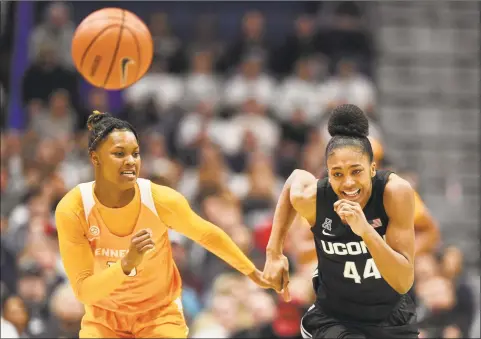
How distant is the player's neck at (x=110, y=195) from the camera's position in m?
5.40

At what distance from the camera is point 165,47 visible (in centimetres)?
1287

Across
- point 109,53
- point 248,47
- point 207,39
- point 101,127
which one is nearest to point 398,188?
point 101,127

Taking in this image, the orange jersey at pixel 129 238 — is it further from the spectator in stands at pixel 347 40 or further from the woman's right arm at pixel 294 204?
the spectator in stands at pixel 347 40

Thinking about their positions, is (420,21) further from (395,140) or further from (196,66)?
(196,66)

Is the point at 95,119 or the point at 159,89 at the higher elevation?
the point at 159,89

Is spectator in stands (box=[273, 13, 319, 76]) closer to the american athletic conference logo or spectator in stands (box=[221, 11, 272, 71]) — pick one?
spectator in stands (box=[221, 11, 272, 71])

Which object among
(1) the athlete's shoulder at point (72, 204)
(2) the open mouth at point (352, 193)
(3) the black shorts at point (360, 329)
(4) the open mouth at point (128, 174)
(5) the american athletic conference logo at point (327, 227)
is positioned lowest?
(3) the black shorts at point (360, 329)

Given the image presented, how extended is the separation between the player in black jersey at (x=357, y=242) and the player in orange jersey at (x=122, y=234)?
65 centimetres

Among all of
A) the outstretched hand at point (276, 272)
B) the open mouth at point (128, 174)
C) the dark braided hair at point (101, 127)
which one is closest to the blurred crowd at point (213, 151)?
the outstretched hand at point (276, 272)

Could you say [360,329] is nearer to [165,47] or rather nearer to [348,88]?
[348,88]

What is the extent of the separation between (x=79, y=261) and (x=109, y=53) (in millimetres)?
1869

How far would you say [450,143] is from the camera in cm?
1320

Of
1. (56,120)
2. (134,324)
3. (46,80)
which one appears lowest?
(134,324)

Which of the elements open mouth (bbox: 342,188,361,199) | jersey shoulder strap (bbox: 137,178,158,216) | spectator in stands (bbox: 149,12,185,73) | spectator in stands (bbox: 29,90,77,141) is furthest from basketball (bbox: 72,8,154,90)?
spectator in stands (bbox: 149,12,185,73)
